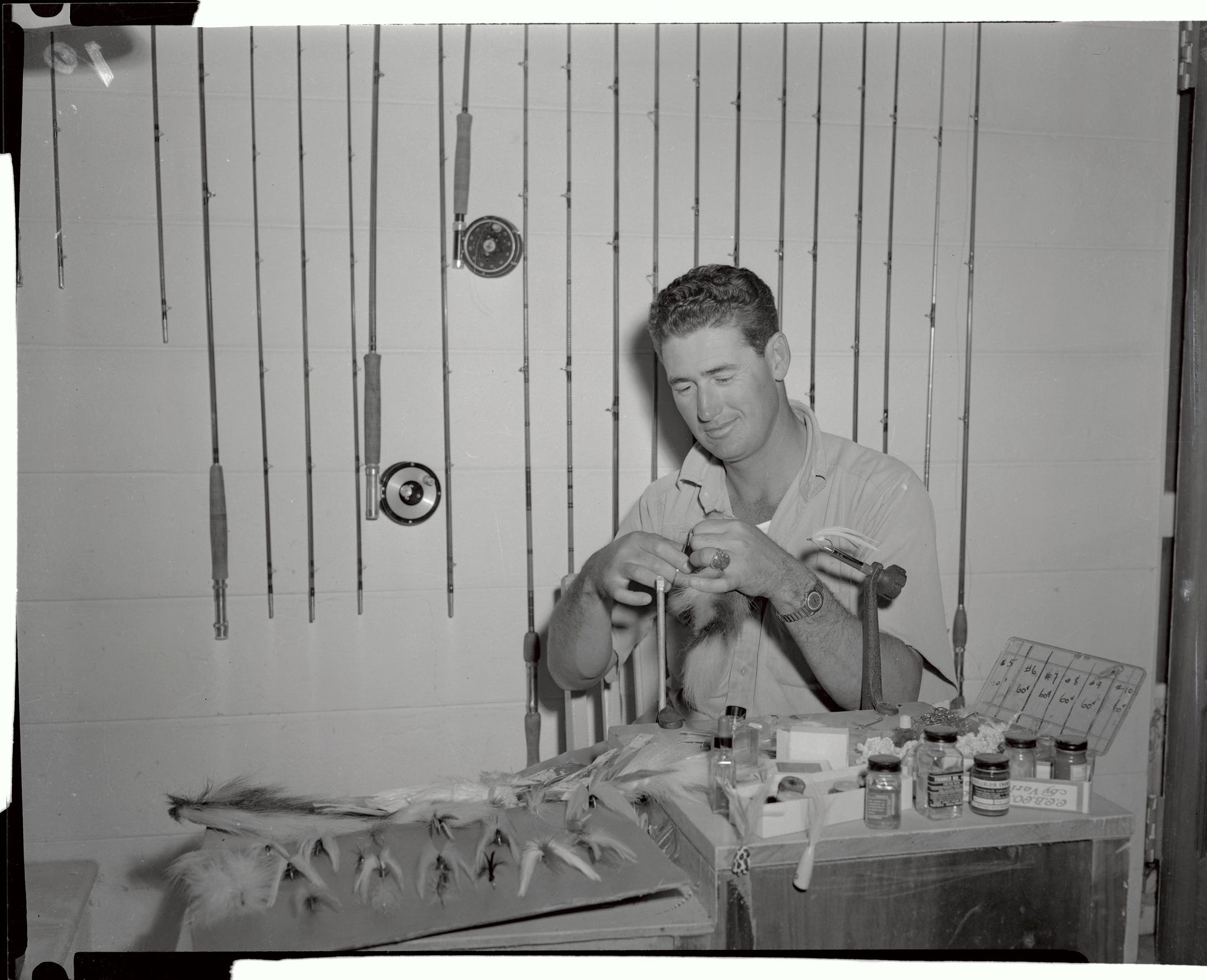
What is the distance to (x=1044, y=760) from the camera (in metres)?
1.25

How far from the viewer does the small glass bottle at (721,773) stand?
3.86 feet

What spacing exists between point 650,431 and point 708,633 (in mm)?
611

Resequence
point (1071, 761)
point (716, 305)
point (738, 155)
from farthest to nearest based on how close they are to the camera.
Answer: point (738, 155) < point (716, 305) < point (1071, 761)

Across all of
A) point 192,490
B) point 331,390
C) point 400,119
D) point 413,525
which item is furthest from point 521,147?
point 192,490

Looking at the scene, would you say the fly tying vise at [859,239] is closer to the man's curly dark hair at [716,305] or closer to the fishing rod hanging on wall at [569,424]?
the man's curly dark hair at [716,305]

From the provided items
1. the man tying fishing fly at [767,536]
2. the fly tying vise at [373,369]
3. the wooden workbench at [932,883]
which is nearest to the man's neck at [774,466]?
the man tying fishing fly at [767,536]

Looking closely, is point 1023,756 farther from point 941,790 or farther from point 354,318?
point 354,318

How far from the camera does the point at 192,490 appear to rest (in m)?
2.22

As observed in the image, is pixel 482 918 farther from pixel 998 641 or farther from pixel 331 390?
pixel 998 641

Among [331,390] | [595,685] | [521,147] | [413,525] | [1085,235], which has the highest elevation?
[521,147]

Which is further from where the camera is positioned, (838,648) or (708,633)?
(708,633)

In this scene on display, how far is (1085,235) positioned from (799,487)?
1.07 meters

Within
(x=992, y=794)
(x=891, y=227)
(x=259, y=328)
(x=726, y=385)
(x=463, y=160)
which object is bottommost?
(x=992, y=794)

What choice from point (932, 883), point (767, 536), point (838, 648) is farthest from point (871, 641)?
point (932, 883)
